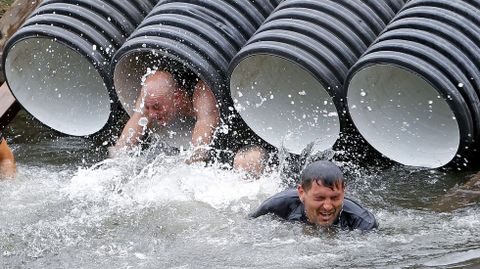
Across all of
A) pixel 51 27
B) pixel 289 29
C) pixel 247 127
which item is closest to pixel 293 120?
pixel 247 127

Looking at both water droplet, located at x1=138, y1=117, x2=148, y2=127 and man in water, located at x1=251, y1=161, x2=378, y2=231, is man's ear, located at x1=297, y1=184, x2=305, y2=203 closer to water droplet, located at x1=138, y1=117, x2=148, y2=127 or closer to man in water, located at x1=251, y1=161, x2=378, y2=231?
man in water, located at x1=251, y1=161, x2=378, y2=231

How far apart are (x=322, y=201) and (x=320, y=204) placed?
2 centimetres

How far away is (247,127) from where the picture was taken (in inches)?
352

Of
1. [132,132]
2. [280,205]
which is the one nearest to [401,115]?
[280,205]

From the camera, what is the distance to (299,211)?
7.00 m

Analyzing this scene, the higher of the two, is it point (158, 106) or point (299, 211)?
point (158, 106)

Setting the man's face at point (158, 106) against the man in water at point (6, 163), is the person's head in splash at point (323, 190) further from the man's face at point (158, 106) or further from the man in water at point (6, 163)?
the man in water at point (6, 163)

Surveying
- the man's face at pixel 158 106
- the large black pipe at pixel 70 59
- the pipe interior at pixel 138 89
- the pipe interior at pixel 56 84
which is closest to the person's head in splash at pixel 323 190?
the man's face at pixel 158 106

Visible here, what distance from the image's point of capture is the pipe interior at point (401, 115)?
27.9 feet

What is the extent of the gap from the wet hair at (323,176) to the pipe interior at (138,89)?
2600 millimetres

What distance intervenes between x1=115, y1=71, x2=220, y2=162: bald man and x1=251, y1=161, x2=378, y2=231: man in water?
1572 mm

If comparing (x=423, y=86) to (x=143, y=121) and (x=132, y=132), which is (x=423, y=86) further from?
(x=132, y=132)

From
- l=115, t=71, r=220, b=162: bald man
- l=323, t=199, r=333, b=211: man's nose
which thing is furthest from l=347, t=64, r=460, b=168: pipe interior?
l=323, t=199, r=333, b=211: man's nose

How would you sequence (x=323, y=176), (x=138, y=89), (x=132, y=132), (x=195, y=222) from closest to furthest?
(x=323, y=176) < (x=195, y=222) < (x=132, y=132) < (x=138, y=89)
